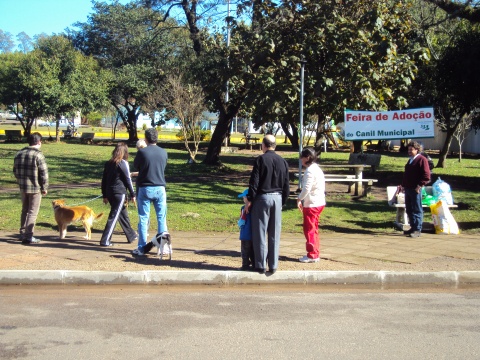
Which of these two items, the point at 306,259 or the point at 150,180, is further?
the point at 306,259

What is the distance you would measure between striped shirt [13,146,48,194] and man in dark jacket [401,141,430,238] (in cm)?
630

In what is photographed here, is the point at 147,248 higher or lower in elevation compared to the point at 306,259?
higher

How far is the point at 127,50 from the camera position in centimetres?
4781

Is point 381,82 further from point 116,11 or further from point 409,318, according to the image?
point 116,11

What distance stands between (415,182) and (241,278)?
168 inches

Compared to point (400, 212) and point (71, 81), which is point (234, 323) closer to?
point (400, 212)

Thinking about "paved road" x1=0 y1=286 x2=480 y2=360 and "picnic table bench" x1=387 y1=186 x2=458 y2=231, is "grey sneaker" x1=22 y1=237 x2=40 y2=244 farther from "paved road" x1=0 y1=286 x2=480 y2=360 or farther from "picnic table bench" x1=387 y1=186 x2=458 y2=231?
"picnic table bench" x1=387 y1=186 x2=458 y2=231

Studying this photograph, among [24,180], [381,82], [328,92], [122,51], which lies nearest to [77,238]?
[24,180]

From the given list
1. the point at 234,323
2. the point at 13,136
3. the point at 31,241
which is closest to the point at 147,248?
the point at 31,241

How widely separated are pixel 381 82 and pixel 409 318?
11113 millimetres

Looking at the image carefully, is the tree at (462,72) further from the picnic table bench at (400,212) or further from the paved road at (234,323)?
the paved road at (234,323)

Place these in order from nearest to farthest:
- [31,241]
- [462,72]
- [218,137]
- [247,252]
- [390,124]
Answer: [247,252] < [31,241] < [390,124] < [462,72] < [218,137]

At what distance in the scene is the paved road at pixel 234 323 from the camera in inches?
194

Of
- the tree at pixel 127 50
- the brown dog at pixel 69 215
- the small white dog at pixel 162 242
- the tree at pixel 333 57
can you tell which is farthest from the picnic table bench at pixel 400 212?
the tree at pixel 127 50
